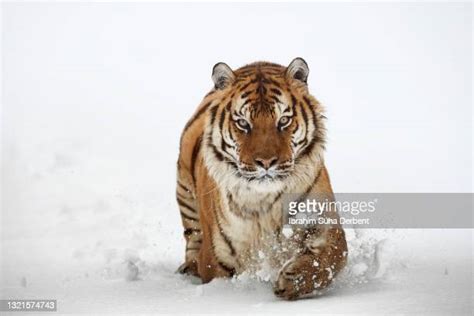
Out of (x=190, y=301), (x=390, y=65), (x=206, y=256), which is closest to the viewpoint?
(x=190, y=301)

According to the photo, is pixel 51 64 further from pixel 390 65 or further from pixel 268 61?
pixel 390 65

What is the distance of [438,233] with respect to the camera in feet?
9.08

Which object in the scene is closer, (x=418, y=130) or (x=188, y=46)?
(x=418, y=130)

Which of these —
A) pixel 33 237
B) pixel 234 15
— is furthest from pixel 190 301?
pixel 234 15

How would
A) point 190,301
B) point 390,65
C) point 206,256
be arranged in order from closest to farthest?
point 190,301 → point 206,256 → point 390,65

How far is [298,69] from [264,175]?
0.41m

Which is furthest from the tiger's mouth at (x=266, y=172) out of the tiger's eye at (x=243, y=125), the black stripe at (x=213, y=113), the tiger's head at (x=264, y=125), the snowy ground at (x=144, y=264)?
the snowy ground at (x=144, y=264)

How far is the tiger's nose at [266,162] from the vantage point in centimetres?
262

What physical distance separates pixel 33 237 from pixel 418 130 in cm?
150

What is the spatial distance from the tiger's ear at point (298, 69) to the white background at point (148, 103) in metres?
0.08

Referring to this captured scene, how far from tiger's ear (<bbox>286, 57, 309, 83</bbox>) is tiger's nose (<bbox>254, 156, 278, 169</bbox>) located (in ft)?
1.11

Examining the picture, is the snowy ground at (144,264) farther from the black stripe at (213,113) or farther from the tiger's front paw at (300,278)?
the black stripe at (213,113)

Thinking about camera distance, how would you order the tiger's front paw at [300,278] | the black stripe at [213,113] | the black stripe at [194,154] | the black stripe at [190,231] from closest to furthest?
the tiger's front paw at [300,278] < the black stripe at [213,113] < the black stripe at [194,154] < the black stripe at [190,231]

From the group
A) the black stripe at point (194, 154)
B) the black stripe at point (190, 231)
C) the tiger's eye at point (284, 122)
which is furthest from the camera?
the black stripe at point (190, 231)
